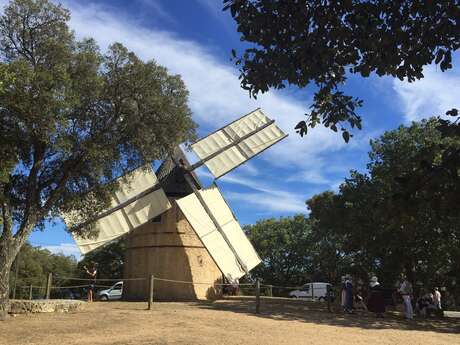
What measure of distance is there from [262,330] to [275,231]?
4166 centimetres

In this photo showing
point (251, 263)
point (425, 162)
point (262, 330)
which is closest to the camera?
point (425, 162)

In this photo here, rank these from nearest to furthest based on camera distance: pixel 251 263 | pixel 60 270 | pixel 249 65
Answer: pixel 249 65 → pixel 251 263 → pixel 60 270

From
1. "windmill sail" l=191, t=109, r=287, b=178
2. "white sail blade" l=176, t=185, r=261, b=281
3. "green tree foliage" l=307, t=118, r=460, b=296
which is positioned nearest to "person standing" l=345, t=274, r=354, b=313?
"green tree foliage" l=307, t=118, r=460, b=296

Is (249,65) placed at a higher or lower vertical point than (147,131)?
lower

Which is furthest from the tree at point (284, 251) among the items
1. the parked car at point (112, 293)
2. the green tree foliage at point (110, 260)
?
the parked car at point (112, 293)

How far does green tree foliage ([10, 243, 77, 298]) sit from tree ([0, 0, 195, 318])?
3219cm

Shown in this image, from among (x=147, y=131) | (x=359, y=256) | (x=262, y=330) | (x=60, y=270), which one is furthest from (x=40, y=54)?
(x=60, y=270)

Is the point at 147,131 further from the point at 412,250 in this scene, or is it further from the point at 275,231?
the point at 275,231

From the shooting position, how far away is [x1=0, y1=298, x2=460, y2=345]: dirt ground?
425 inches

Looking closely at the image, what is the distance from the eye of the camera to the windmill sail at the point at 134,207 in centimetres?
2150

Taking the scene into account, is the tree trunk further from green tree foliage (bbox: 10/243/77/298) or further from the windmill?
green tree foliage (bbox: 10/243/77/298)

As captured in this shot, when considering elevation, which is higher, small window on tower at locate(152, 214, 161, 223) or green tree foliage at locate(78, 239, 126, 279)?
small window on tower at locate(152, 214, 161, 223)

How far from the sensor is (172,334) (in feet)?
36.9

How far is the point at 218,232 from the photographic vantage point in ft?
73.1
